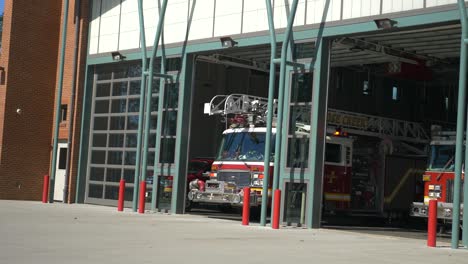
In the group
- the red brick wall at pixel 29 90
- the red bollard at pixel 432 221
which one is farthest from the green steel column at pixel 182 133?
the red bollard at pixel 432 221

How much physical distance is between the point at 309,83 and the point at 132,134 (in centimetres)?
816

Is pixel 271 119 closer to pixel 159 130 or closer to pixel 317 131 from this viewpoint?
pixel 317 131

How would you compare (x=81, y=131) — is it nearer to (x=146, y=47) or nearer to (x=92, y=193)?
(x=92, y=193)

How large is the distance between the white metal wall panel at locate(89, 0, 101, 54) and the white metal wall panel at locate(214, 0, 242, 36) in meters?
6.17

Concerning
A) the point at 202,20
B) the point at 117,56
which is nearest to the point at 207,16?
the point at 202,20

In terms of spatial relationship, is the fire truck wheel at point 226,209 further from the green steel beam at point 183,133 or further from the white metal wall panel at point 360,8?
the white metal wall panel at point 360,8

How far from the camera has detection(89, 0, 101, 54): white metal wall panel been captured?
85.4ft

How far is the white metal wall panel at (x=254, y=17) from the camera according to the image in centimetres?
2009

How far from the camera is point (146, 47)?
23.7 m

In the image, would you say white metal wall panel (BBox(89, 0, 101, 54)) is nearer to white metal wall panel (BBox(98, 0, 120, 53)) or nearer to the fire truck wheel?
white metal wall panel (BBox(98, 0, 120, 53))

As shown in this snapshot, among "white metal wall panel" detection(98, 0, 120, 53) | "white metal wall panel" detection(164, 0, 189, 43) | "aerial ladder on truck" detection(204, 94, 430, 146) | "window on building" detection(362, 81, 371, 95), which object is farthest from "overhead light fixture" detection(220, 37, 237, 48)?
"window on building" detection(362, 81, 371, 95)

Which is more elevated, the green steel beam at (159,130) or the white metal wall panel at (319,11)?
the white metal wall panel at (319,11)

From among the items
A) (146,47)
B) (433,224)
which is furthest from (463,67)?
(146,47)

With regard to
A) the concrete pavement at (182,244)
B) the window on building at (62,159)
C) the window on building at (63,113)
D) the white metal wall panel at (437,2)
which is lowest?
the concrete pavement at (182,244)
